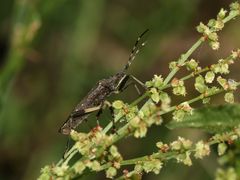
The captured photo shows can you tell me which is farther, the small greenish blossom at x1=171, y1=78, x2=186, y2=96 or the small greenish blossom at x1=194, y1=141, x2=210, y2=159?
the small greenish blossom at x1=171, y1=78, x2=186, y2=96

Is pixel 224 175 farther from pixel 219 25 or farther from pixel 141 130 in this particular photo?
pixel 219 25

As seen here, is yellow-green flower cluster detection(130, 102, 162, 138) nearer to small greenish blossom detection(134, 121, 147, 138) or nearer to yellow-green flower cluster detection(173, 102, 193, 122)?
small greenish blossom detection(134, 121, 147, 138)

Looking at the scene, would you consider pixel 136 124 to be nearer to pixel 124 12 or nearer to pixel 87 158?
pixel 87 158

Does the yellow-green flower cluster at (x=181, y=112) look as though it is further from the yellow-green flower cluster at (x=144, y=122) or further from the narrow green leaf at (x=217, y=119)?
the yellow-green flower cluster at (x=144, y=122)

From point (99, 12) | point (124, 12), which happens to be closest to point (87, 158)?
point (99, 12)

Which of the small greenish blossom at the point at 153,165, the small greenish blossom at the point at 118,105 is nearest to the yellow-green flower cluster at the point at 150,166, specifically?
the small greenish blossom at the point at 153,165

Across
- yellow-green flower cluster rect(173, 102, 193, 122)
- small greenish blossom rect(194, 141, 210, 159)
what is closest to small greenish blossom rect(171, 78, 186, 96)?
yellow-green flower cluster rect(173, 102, 193, 122)

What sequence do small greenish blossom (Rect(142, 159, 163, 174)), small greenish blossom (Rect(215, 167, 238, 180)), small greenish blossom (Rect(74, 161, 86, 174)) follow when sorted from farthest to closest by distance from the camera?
1. small greenish blossom (Rect(142, 159, 163, 174))
2. small greenish blossom (Rect(74, 161, 86, 174))
3. small greenish blossom (Rect(215, 167, 238, 180))
